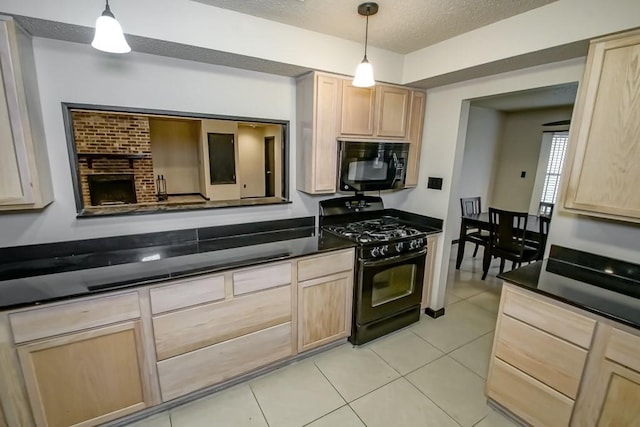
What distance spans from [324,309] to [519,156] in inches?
196

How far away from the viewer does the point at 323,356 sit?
91.6 inches

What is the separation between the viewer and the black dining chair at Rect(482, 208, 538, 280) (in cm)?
331

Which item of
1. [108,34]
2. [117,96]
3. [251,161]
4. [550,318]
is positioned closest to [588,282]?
[550,318]

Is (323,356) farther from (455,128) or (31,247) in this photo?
(455,128)

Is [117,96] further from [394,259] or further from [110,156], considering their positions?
[110,156]

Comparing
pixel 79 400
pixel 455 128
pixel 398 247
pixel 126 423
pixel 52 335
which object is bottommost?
pixel 126 423

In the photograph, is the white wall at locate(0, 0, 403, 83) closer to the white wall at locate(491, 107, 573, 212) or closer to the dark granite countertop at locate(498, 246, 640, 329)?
the dark granite countertop at locate(498, 246, 640, 329)

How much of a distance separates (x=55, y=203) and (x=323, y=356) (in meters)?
2.13

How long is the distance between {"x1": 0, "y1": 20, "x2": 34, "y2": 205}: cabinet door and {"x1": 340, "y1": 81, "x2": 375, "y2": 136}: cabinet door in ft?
6.34

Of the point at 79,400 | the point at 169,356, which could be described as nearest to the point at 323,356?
the point at 169,356

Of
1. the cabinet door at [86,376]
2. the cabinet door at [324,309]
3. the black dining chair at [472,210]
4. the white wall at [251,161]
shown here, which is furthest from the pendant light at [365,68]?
the white wall at [251,161]

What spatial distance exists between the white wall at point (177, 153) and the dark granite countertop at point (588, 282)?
6.23 m

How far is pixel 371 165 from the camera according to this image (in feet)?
8.41

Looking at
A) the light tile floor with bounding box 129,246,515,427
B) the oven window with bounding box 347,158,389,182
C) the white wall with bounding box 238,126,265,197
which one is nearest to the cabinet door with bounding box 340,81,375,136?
the oven window with bounding box 347,158,389,182
